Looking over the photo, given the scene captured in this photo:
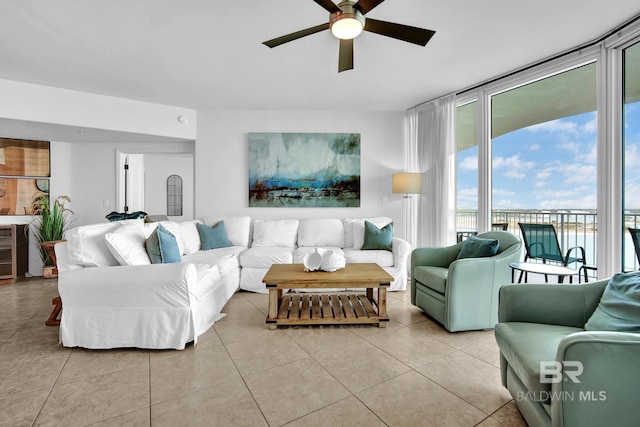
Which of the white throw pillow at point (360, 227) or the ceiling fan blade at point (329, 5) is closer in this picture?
the ceiling fan blade at point (329, 5)

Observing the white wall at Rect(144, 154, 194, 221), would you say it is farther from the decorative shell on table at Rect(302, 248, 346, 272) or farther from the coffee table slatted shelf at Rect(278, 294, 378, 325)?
the decorative shell on table at Rect(302, 248, 346, 272)

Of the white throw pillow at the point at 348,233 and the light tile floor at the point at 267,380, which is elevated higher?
the white throw pillow at the point at 348,233

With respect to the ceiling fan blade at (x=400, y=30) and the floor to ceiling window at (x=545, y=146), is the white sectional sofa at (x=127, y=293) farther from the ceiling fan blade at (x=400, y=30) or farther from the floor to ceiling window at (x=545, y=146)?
the floor to ceiling window at (x=545, y=146)

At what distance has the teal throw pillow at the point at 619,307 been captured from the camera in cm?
123

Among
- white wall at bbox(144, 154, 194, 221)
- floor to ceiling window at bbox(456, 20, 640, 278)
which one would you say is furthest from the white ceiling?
white wall at bbox(144, 154, 194, 221)

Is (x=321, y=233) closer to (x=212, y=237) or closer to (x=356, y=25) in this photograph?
(x=212, y=237)

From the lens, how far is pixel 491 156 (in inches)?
142

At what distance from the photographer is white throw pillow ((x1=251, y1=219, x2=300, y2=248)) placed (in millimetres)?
4086

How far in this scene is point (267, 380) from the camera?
1.76 meters

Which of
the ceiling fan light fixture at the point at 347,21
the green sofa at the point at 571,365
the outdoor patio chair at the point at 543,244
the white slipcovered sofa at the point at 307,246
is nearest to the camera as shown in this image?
the green sofa at the point at 571,365

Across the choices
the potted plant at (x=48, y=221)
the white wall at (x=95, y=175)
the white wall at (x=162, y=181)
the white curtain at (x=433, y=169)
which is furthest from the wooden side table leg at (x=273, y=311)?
the white wall at (x=162, y=181)

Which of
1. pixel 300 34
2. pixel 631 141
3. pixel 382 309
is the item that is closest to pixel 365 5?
pixel 300 34

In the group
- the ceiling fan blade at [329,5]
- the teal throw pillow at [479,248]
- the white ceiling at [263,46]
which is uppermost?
the white ceiling at [263,46]

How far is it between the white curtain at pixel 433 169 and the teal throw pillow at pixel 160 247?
10.9ft
